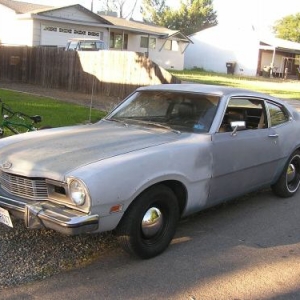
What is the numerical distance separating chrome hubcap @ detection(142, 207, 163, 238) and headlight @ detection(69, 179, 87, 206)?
0.65 m

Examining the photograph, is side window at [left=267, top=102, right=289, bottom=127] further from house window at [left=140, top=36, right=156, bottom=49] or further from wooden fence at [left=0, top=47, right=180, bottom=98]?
house window at [left=140, top=36, right=156, bottom=49]

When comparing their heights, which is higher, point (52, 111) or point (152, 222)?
point (52, 111)

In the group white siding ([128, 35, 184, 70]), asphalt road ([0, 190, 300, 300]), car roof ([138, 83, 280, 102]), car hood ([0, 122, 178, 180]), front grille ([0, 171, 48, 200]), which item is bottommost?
asphalt road ([0, 190, 300, 300])

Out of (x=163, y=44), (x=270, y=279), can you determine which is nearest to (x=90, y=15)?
(x=163, y=44)

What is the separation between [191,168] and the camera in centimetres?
431

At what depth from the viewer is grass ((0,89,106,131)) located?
10.2m

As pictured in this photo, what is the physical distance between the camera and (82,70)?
18234 millimetres

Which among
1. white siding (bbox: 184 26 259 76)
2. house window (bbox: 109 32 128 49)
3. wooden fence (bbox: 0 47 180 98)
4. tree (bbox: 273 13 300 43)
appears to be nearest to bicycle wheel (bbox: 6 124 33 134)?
wooden fence (bbox: 0 47 180 98)

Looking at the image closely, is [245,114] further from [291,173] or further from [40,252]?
[40,252]

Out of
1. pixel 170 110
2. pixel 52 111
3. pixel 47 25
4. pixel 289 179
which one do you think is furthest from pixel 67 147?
pixel 47 25

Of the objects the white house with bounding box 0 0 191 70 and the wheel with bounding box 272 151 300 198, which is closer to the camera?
the wheel with bounding box 272 151 300 198

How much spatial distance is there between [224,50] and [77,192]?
148 feet

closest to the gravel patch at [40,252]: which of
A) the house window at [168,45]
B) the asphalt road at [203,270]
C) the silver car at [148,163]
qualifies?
the asphalt road at [203,270]

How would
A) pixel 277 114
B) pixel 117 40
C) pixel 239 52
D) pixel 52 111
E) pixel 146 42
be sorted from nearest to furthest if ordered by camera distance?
pixel 277 114 → pixel 52 111 → pixel 117 40 → pixel 146 42 → pixel 239 52
